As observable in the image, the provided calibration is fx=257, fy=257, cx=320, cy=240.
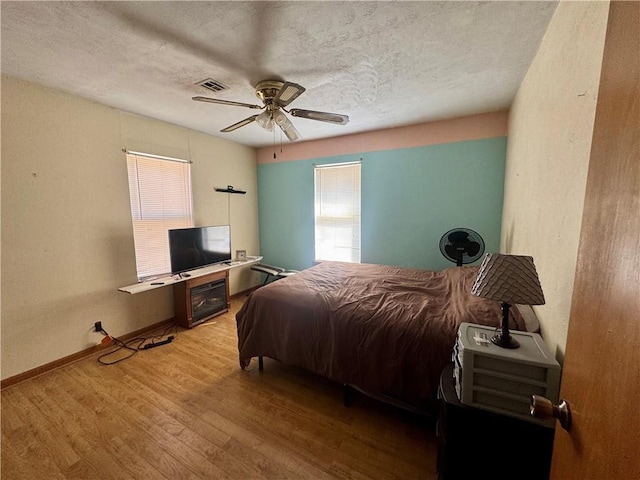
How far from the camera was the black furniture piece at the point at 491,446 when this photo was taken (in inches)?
38.2

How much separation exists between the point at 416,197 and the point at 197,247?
2841 mm

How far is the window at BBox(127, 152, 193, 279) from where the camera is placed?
2.84 metres

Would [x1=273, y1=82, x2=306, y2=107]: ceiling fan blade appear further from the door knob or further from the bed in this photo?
the door knob

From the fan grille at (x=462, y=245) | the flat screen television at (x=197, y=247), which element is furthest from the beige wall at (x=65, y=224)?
the fan grille at (x=462, y=245)

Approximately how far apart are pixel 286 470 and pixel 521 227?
2248mm

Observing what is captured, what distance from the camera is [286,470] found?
1.38 m

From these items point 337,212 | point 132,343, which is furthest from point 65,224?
point 337,212

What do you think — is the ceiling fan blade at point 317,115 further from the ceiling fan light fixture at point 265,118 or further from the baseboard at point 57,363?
the baseboard at point 57,363

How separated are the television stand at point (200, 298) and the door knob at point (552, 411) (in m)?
3.06

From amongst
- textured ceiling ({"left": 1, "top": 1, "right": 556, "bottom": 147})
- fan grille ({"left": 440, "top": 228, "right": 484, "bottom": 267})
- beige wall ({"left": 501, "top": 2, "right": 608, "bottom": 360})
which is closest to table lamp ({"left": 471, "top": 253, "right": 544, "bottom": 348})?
beige wall ({"left": 501, "top": 2, "right": 608, "bottom": 360})

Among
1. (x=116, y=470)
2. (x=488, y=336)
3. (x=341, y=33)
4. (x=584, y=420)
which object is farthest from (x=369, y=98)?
(x=116, y=470)

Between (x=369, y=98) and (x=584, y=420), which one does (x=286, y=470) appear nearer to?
(x=584, y=420)

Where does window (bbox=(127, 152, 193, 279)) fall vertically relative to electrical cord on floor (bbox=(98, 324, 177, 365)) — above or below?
above

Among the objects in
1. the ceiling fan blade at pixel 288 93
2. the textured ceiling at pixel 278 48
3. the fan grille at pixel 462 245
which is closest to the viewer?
the textured ceiling at pixel 278 48
